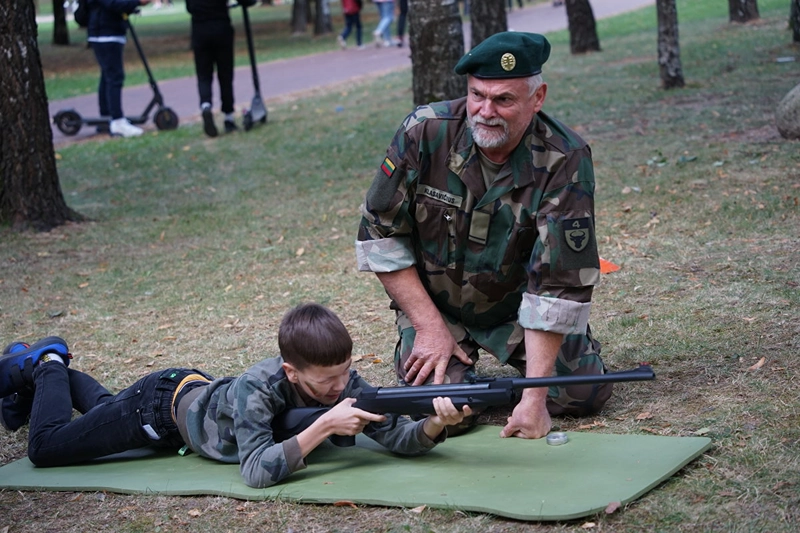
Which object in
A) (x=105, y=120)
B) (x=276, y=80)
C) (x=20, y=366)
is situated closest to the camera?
(x=20, y=366)

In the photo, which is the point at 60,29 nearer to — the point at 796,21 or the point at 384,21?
the point at 384,21

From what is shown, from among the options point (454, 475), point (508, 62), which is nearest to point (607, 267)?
point (508, 62)

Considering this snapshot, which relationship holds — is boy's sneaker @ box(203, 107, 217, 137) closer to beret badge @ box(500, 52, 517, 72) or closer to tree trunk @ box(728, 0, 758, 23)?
beret badge @ box(500, 52, 517, 72)

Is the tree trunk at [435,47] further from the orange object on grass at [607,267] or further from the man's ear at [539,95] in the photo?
the man's ear at [539,95]

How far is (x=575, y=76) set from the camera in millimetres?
14414

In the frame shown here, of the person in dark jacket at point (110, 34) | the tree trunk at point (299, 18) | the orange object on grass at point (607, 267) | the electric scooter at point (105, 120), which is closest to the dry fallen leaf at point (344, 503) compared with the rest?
the orange object on grass at point (607, 267)

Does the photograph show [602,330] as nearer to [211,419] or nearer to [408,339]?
[408,339]

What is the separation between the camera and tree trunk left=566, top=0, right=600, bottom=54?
1694 cm

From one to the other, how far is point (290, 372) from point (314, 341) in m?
0.19

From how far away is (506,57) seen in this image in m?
3.52

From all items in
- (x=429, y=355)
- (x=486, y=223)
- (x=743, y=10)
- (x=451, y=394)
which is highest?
(x=486, y=223)

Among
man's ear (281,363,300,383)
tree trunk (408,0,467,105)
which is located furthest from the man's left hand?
tree trunk (408,0,467,105)

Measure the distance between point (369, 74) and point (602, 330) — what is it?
14.1 meters

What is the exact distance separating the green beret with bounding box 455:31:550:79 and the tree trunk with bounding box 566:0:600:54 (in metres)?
13.8
